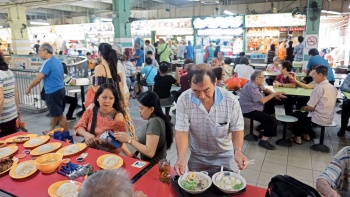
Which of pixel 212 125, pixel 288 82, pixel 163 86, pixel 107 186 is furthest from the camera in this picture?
pixel 288 82

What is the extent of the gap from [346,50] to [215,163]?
1243cm

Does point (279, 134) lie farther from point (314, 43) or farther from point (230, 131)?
point (314, 43)

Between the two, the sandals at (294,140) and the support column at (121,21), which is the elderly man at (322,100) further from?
the support column at (121,21)

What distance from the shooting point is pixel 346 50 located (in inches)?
455

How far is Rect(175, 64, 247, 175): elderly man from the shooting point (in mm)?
1974

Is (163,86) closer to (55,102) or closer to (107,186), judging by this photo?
(55,102)

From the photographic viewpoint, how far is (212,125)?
1998 mm

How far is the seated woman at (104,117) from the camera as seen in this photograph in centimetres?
260

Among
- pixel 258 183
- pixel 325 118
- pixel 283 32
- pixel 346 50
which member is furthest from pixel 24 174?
pixel 346 50

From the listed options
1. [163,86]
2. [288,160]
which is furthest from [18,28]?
[288,160]

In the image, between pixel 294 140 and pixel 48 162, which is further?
pixel 294 140

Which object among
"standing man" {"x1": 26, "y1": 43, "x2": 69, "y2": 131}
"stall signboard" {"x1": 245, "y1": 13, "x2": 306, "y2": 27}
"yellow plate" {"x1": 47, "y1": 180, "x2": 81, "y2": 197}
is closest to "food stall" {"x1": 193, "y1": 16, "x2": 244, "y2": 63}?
"stall signboard" {"x1": 245, "y1": 13, "x2": 306, "y2": 27}

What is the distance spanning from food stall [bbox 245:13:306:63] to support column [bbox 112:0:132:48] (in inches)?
200

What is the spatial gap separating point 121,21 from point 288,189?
8.70 metres
